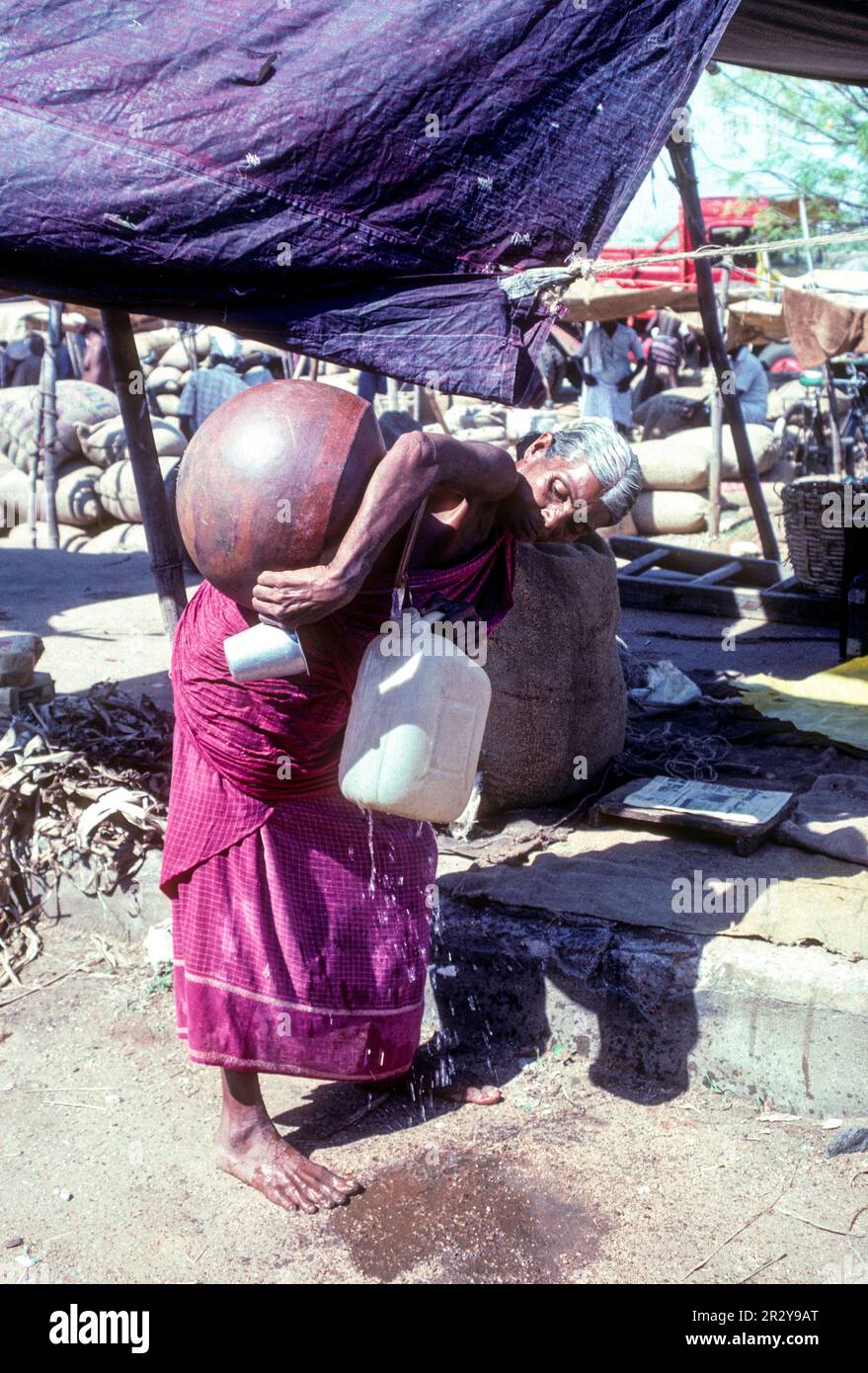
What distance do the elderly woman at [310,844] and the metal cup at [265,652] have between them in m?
0.14

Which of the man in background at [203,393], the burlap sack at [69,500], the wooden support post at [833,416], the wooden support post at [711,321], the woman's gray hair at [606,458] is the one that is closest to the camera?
the woman's gray hair at [606,458]

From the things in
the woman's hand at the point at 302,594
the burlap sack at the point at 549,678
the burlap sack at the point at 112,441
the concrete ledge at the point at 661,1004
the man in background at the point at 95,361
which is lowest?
the concrete ledge at the point at 661,1004

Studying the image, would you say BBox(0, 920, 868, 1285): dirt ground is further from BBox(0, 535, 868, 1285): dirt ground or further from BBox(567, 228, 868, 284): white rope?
BBox(567, 228, 868, 284): white rope

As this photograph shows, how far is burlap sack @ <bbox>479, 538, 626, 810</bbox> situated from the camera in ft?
12.3

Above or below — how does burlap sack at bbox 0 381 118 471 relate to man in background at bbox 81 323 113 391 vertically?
below

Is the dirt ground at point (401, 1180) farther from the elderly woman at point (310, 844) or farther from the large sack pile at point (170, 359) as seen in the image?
the large sack pile at point (170, 359)

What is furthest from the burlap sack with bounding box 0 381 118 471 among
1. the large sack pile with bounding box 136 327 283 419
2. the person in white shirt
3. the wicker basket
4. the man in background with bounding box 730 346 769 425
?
the wicker basket

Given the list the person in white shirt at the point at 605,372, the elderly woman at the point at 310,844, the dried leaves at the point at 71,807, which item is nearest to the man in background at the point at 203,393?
A: the person in white shirt at the point at 605,372

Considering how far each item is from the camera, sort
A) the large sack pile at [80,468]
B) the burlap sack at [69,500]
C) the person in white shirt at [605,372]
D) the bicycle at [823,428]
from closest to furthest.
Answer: the large sack pile at [80,468] < the burlap sack at [69,500] < the person in white shirt at [605,372] < the bicycle at [823,428]

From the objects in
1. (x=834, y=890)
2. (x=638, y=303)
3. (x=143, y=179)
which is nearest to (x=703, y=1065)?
(x=834, y=890)

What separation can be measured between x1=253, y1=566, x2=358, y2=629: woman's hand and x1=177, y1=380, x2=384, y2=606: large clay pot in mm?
55

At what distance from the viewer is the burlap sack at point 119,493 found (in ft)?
34.2

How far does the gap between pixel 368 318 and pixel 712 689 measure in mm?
2793
